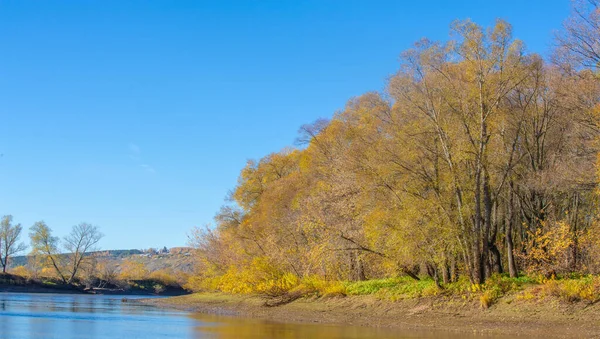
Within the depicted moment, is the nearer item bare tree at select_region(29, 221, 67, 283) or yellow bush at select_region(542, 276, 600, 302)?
yellow bush at select_region(542, 276, 600, 302)

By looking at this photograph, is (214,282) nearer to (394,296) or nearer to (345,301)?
(345,301)

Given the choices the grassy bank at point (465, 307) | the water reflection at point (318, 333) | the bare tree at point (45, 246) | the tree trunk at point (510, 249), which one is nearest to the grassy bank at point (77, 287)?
the bare tree at point (45, 246)

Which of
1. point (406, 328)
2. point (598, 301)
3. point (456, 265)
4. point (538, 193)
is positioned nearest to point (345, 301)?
point (456, 265)

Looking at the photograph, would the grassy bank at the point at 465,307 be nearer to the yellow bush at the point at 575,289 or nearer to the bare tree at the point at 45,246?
the yellow bush at the point at 575,289

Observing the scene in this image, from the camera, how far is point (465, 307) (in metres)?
26.7

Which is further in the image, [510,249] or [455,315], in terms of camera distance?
[510,249]

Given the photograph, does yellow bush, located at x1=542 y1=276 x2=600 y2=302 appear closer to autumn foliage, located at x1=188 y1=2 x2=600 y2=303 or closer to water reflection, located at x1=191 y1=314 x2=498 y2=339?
autumn foliage, located at x1=188 y1=2 x2=600 y2=303

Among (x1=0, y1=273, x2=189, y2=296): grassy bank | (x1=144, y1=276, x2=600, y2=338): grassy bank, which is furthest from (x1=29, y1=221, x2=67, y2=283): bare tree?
(x1=144, y1=276, x2=600, y2=338): grassy bank

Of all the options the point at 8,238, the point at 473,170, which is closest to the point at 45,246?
the point at 8,238

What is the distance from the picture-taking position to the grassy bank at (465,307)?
73.0ft

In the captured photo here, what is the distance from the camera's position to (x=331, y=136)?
146ft

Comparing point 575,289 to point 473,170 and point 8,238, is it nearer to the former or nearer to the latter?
point 473,170

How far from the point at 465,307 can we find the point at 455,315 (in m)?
0.72

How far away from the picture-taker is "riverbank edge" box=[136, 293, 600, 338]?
21641 millimetres
